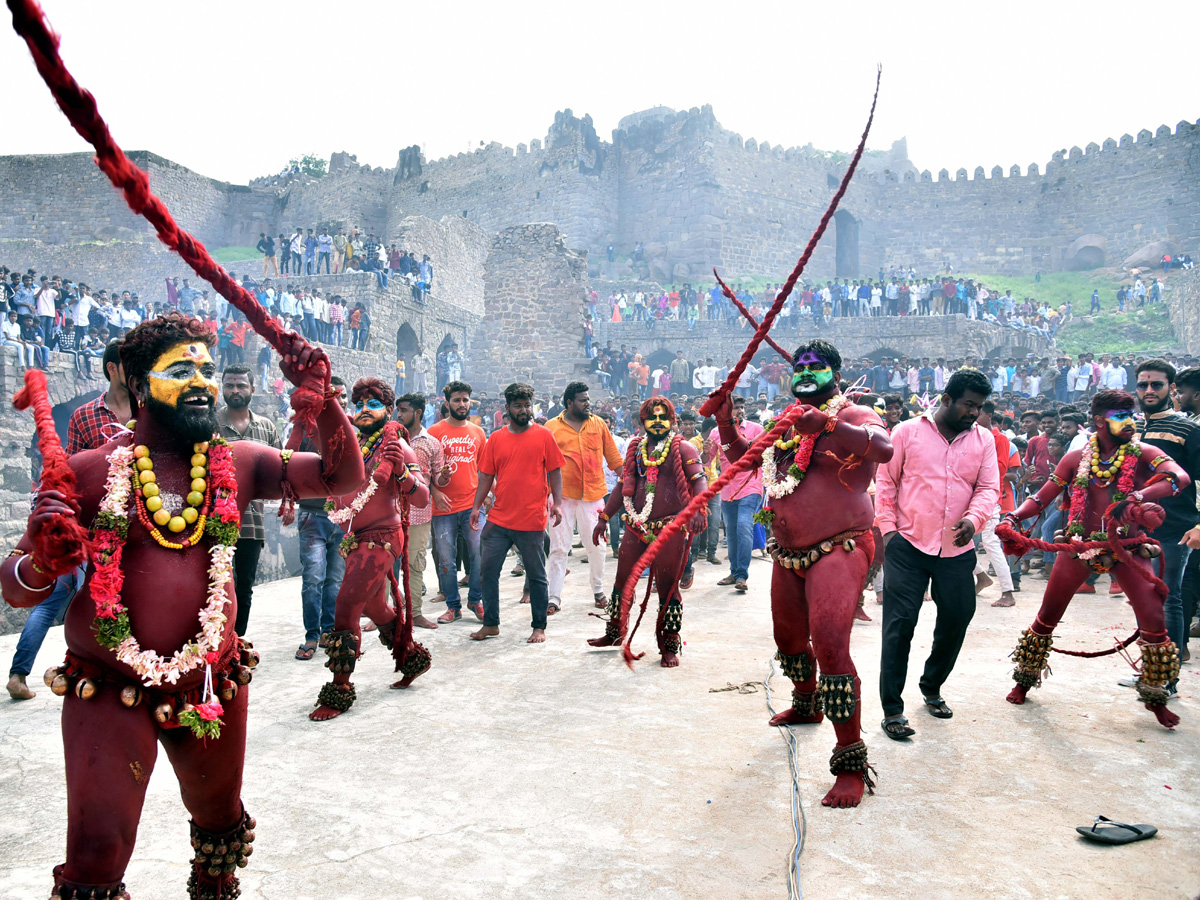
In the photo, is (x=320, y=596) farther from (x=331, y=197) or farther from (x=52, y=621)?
(x=331, y=197)

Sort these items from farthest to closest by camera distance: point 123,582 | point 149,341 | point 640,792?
1. point 640,792
2. point 149,341
3. point 123,582

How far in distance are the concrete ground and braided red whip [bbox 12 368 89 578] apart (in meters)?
1.51

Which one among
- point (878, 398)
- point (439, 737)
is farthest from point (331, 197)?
point (439, 737)

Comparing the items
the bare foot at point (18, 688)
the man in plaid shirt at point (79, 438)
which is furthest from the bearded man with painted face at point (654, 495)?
the bare foot at point (18, 688)

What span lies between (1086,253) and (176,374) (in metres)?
46.6

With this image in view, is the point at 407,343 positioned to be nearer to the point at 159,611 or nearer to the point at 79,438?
the point at 79,438

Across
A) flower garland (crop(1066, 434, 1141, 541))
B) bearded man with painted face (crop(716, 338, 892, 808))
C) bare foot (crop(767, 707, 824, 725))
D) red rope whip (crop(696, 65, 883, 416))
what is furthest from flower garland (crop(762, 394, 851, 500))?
flower garland (crop(1066, 434, 1141, 541))

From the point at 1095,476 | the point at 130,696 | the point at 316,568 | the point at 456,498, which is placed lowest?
the point at 316,568

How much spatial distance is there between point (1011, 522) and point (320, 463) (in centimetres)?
425

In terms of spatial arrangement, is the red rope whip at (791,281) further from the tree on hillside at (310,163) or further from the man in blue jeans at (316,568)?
the tree on hillside at (310,163)

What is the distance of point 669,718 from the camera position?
15.7 ft

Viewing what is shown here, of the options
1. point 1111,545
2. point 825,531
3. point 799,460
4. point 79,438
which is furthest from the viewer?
point 1111,545

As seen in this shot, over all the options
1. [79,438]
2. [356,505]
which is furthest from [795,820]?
[79,438]

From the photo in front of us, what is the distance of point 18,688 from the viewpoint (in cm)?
483
